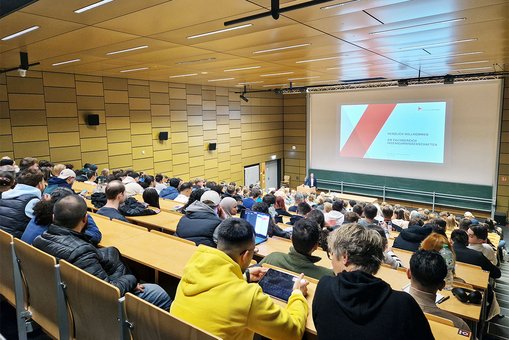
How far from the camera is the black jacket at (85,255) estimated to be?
7.13ft

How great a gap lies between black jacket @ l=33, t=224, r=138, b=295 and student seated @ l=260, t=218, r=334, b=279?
102 centimetres

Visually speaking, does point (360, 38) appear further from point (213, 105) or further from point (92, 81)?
point (213, 105)

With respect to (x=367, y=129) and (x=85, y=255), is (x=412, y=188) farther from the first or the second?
(x=85, y=255)

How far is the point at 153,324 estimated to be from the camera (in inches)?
64.6

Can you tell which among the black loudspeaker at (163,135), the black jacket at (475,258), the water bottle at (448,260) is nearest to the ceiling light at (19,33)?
the water bottle at (448,260)

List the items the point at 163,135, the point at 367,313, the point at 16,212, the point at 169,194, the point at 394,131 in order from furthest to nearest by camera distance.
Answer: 1. the point at 394,131
2. the point at 163,135
3. the point at 169,194
4. the point at 16,212
5. the point at 367,313

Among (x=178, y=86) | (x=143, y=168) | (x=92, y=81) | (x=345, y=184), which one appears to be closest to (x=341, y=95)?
(x=345, y=184)

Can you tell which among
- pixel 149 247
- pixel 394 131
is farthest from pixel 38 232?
pixel 394 131

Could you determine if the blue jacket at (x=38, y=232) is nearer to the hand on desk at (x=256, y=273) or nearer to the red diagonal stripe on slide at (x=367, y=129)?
the hand on desk at (x=256, y=273)

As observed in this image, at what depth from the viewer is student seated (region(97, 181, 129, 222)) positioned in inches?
153

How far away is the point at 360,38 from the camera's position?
17.3 ft

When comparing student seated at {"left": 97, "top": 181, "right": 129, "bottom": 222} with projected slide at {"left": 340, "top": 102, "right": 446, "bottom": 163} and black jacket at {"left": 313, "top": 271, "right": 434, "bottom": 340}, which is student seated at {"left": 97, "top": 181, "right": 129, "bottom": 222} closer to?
black jacket at {"left": 313, "top": 271, "right": 434, "bottom": 340}

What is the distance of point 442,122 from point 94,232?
12.4 meters

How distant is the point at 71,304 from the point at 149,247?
0.75 m
